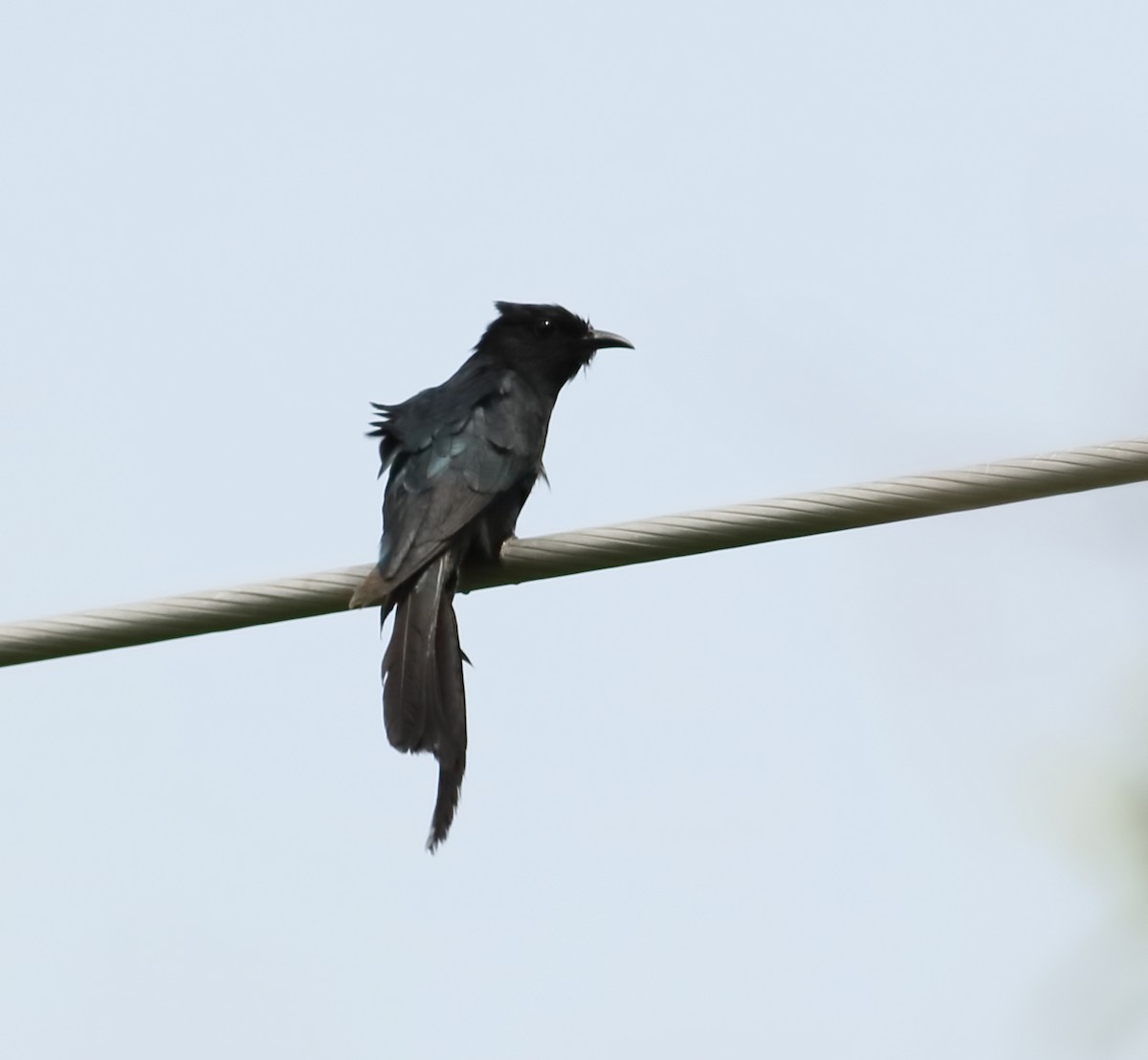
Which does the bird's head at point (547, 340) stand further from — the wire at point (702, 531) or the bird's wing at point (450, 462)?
the wire at point (702, 531)

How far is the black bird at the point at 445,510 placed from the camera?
5.39m

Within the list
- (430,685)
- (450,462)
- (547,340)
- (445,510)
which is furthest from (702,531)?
(547,340)

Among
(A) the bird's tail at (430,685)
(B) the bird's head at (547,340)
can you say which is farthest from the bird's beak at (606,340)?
(A) the bird's tail at (430,685)

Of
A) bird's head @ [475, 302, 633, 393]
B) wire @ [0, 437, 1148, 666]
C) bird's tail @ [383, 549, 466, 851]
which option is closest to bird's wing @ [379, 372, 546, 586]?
bird's tail @ [383, 549, 466, 851]

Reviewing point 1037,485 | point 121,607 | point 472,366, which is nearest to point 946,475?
point 1037,485

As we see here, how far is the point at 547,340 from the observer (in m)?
7.54

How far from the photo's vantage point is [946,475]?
4234 millimetres

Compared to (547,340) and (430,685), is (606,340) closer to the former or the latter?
(547,340)

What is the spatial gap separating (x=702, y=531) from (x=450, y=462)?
6.20 feet

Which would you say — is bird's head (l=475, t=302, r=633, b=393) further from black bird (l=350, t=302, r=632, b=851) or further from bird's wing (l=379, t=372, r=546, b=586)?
bird's wing (l=379, t=372, r=546, b=586)

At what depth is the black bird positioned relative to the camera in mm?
5387

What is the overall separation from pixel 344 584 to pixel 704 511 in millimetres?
1074

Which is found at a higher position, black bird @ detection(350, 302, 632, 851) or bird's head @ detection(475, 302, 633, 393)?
bird's head @ detection(475, 302, 633, 393)

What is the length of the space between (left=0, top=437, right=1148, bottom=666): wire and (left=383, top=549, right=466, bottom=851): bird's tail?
0.82 meters
